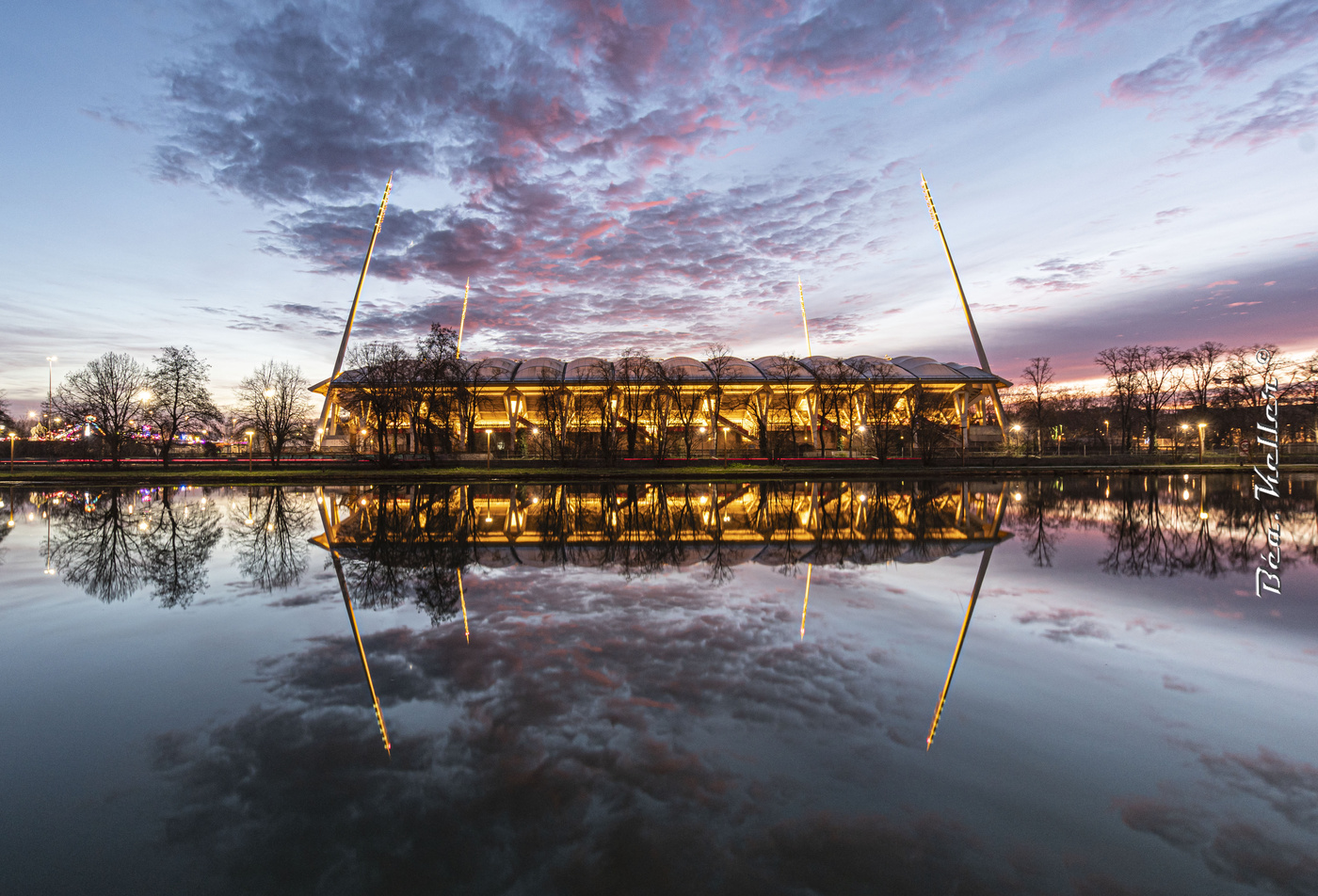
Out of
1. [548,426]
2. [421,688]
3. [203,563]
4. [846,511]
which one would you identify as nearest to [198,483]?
[548,426]

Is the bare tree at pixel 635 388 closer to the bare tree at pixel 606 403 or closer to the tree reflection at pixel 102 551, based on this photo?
the bare tree at pixel 606 403

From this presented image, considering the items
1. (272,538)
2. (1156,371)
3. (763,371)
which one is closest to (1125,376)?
(1156,371)

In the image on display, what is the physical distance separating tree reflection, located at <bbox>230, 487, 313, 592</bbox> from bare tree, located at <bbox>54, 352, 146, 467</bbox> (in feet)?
100

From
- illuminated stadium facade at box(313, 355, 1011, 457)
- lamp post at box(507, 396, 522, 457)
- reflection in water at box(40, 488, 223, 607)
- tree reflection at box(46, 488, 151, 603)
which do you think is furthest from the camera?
lamp post at box(507, 396, 522, 457)

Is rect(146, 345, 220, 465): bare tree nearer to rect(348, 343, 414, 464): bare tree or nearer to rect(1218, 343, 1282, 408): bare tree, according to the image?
rect(348, 343, 414, 464): bare tree

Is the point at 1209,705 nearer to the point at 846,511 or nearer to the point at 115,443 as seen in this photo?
the point at 846,511

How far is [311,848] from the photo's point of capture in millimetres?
3051

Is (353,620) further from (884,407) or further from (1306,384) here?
(1306,384)

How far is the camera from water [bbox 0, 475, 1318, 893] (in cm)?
296

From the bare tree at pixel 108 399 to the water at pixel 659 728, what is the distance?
44.7 m

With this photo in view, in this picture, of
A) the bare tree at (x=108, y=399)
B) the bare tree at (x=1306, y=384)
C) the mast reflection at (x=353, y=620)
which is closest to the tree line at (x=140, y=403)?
the bare tree at (x=108, y=399)

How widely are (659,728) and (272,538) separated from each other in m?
13.0

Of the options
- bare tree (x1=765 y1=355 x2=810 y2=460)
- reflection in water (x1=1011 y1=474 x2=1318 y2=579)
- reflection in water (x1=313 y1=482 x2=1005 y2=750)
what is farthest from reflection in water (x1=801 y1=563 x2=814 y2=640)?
bare tree (x1=765 y1=355 x2=810 y2=460)

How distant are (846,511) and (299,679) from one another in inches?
642
